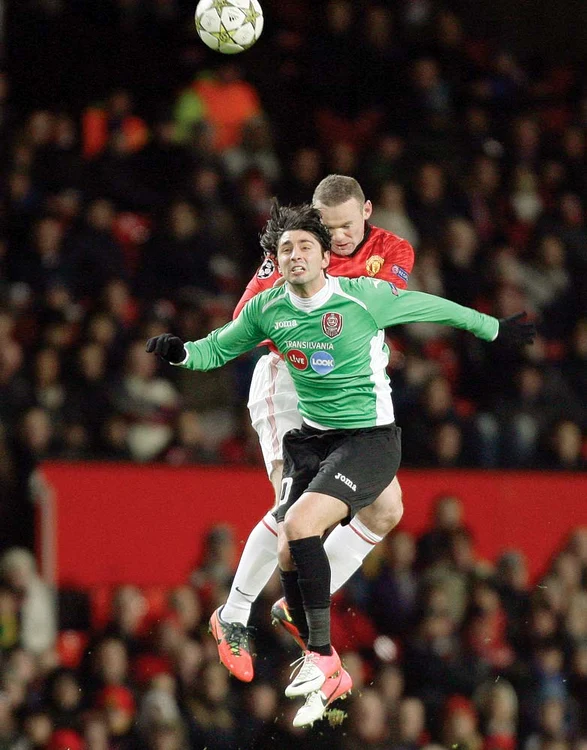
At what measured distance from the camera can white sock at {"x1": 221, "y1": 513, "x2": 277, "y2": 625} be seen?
6.65 m

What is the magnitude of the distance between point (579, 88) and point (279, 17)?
2.87 meters

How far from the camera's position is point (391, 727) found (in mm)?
9039

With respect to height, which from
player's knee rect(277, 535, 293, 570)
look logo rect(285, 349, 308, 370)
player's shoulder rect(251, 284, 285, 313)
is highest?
player's shoulder rect(251, 284, 285, 313)

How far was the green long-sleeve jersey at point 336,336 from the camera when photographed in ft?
20.1

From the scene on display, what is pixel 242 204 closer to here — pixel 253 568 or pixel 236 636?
pixel 253 568

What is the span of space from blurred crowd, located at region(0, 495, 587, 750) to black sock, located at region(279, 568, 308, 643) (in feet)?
5.76

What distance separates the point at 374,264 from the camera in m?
6.49

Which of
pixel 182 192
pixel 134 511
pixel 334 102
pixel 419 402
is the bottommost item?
pixel 134 511

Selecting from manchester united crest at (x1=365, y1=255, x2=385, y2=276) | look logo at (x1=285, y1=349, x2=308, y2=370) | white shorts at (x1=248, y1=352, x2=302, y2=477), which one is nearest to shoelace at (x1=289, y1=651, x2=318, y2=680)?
white shorts at (x1=248, y1=352, x2=302, y2=477)

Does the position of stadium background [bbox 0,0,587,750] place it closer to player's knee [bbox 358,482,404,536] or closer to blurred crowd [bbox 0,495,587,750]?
blurred crowd [bbox 0,495,587,750]

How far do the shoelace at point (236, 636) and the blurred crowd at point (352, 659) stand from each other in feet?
5.15

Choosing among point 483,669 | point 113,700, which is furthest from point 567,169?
point 113,700

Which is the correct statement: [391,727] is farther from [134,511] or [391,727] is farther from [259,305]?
[259,305]

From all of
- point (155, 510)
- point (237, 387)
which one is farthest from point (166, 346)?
point (237, 387)
